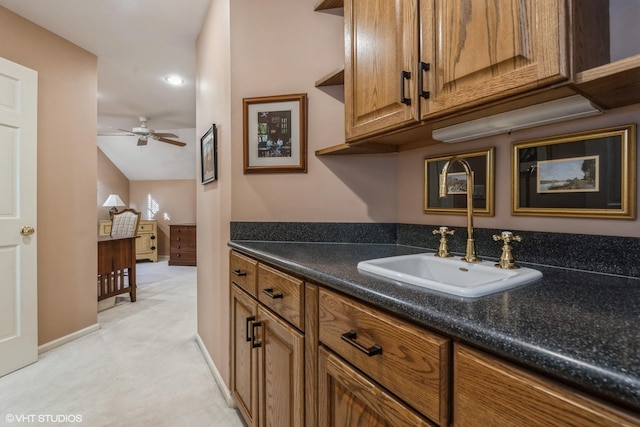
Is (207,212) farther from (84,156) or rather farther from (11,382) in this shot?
(11,382)

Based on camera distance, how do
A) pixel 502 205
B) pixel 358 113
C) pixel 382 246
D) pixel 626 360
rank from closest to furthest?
1. pixel 626 360
2. pixel 502 205
3. pixel 358 113
4. pixel 382 246

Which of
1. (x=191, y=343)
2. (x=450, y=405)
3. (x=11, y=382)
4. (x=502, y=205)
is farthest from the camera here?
(x=191, y=343)

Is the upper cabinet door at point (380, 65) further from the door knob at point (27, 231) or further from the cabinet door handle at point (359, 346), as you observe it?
the door knob at point (27, 231)

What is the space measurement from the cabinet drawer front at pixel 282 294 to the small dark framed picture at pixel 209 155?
1007 mm

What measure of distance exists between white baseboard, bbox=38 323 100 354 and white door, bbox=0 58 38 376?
0.16 meters

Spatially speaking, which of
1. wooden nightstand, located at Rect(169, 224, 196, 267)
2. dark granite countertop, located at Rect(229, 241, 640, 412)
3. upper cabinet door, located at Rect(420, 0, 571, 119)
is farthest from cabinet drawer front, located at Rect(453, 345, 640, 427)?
wooden nightstand, located at Rect(169, 224, 196, 267)

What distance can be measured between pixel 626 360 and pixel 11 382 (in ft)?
9.82

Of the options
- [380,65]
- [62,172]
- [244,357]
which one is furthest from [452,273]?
[62,172]

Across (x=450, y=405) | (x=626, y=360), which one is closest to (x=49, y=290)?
(x=450, y=405)

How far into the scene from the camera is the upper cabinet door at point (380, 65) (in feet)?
3.31

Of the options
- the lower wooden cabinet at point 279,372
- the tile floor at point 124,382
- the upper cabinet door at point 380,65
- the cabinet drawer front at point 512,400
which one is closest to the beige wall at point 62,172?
the tile floor at point 124,382

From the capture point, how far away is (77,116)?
2719 mm

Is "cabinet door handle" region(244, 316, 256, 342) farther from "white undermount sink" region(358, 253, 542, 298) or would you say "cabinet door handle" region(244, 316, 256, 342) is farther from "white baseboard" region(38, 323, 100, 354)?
"white baseboard" region(38, 323, 100, 354)

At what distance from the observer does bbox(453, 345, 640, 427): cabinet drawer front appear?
39 cm
